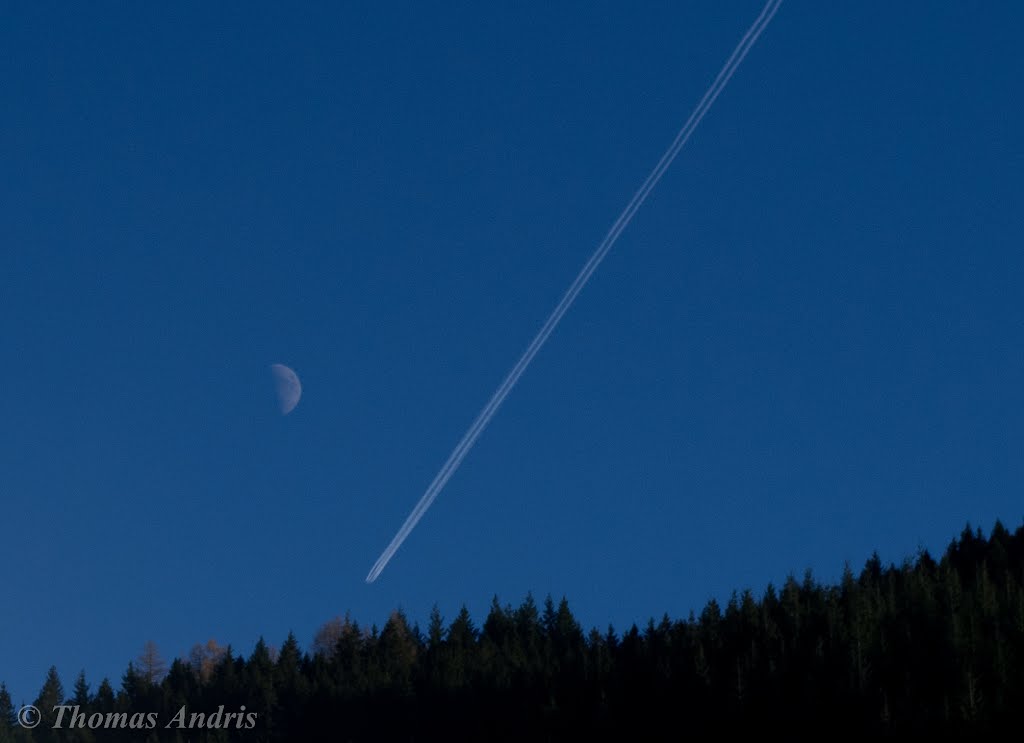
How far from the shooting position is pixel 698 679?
61.0 meters

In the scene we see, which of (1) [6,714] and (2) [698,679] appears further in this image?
(1) [6,714]

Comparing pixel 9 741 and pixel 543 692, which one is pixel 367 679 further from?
pixel 9 741

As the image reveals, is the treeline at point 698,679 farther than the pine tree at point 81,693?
No

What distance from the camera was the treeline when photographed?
51219mm

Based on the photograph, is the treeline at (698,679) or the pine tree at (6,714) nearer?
the treeline at (698,679)

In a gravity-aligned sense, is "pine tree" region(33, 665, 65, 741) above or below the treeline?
above

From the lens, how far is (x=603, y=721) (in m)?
62.3

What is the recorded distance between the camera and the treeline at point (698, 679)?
51.2 meters

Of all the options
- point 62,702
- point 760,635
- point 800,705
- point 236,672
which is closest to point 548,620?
point 236,672

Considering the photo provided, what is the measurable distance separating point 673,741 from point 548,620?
57342mm

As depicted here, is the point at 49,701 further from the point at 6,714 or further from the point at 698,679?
the point at 698,679

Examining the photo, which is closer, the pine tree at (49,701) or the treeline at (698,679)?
the treeline at (698,679)

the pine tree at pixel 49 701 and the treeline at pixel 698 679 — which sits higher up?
the pine tree at pixel 49 701

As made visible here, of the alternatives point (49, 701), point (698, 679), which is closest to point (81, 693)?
point (49, 701)
